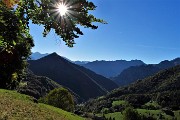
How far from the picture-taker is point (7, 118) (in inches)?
1224

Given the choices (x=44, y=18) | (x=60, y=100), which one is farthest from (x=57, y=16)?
(x=60, y=100)

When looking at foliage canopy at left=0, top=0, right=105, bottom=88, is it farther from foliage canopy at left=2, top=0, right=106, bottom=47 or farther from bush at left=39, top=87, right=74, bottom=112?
bush at left=39, top=87, right=74, bottom=112

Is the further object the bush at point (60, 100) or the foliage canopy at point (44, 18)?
the bush at point (60, 100)

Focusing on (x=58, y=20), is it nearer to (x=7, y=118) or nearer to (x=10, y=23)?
(x=10, y=23)

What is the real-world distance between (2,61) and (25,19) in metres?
60.4

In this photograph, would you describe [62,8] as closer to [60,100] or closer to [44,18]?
[44,18]

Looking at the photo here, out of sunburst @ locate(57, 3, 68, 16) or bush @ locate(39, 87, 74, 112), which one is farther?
bush @ locate(39, 87, 74, 112)

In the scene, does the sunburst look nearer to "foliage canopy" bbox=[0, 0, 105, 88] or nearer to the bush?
"foliage canopy" bbox=[0, 0, 105, 88]

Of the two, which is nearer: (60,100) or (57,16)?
(57,16)

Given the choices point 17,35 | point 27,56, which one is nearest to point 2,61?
point 27,56

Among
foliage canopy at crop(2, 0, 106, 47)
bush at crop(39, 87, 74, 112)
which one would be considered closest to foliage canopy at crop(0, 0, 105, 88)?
foliage canopy at crop(2, 0, 106, 47)

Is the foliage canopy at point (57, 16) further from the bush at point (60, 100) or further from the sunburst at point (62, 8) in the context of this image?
the bush at point (60, 100)

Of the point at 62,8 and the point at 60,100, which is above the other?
the point at 62,8

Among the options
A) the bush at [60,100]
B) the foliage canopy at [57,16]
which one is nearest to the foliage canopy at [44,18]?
the foliage canopy at [57,16]
